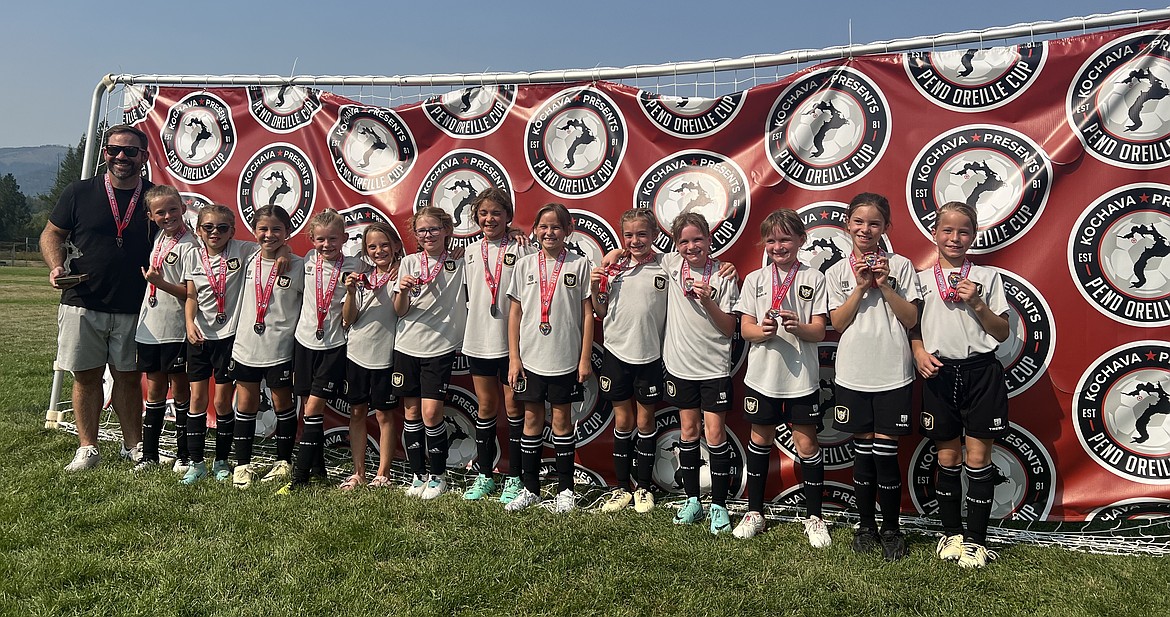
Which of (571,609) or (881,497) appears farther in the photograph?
(881,497)

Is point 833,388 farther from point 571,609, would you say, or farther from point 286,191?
point 286,191

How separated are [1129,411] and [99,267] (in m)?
6.69

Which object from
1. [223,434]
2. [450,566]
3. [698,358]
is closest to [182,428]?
[223,434]

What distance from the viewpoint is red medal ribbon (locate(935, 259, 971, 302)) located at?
12.1ft

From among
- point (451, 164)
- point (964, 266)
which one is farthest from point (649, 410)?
point (451, 164)

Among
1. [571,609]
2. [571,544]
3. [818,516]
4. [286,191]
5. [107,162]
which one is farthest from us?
[286,191]

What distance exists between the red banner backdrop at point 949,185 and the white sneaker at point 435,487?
676 millimetres

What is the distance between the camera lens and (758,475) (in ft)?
13.4

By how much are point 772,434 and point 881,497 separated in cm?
66

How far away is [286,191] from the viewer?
18.9 feet

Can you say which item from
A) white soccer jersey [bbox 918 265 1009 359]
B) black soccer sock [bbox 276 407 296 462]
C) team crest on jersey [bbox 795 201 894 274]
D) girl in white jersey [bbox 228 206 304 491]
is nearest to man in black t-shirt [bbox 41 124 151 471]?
girl in white jersey [bbox 228 206 304 491]

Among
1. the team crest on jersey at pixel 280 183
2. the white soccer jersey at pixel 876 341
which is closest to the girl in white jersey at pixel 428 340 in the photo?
the team crest on jersey at pixel 280 183

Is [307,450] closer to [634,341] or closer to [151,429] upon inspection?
[151,429]

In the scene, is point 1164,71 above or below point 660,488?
above
